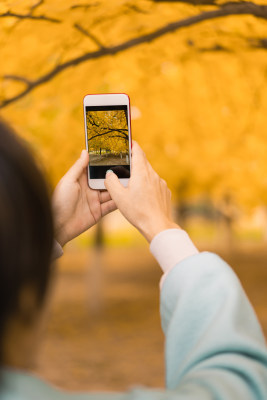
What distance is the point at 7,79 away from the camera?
2633 millimetres

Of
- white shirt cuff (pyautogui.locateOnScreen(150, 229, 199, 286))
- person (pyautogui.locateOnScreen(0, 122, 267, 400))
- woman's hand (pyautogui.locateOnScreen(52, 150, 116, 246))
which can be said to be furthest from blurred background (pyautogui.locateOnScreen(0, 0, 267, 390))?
white shirt cuff (pyautogui.locateOnScreen(150, 229, 199, 286))

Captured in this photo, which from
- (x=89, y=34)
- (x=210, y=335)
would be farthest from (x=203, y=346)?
(x=89, y=34)

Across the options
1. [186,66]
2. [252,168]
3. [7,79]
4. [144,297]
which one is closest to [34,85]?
[7,79]

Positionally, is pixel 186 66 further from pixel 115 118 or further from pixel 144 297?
pixel 144 297

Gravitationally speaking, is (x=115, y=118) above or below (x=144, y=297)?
above

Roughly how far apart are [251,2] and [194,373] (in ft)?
4.88

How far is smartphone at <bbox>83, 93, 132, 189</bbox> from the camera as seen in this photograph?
165 cm

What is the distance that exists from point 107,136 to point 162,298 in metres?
0.71

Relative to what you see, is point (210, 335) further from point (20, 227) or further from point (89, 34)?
point (89, 34)

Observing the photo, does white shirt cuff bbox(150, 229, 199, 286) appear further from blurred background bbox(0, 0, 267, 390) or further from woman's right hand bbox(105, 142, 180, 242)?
blurred background bbox(0, 0, 267, 390)

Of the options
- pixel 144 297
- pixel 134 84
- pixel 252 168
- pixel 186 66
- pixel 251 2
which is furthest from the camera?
pixel 144 297

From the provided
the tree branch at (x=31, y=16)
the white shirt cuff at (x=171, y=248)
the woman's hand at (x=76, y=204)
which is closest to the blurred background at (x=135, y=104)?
the tree branch at (x=31, y=16)

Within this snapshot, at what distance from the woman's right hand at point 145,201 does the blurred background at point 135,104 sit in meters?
0.30

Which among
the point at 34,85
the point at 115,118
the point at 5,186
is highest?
the point at 34,85
